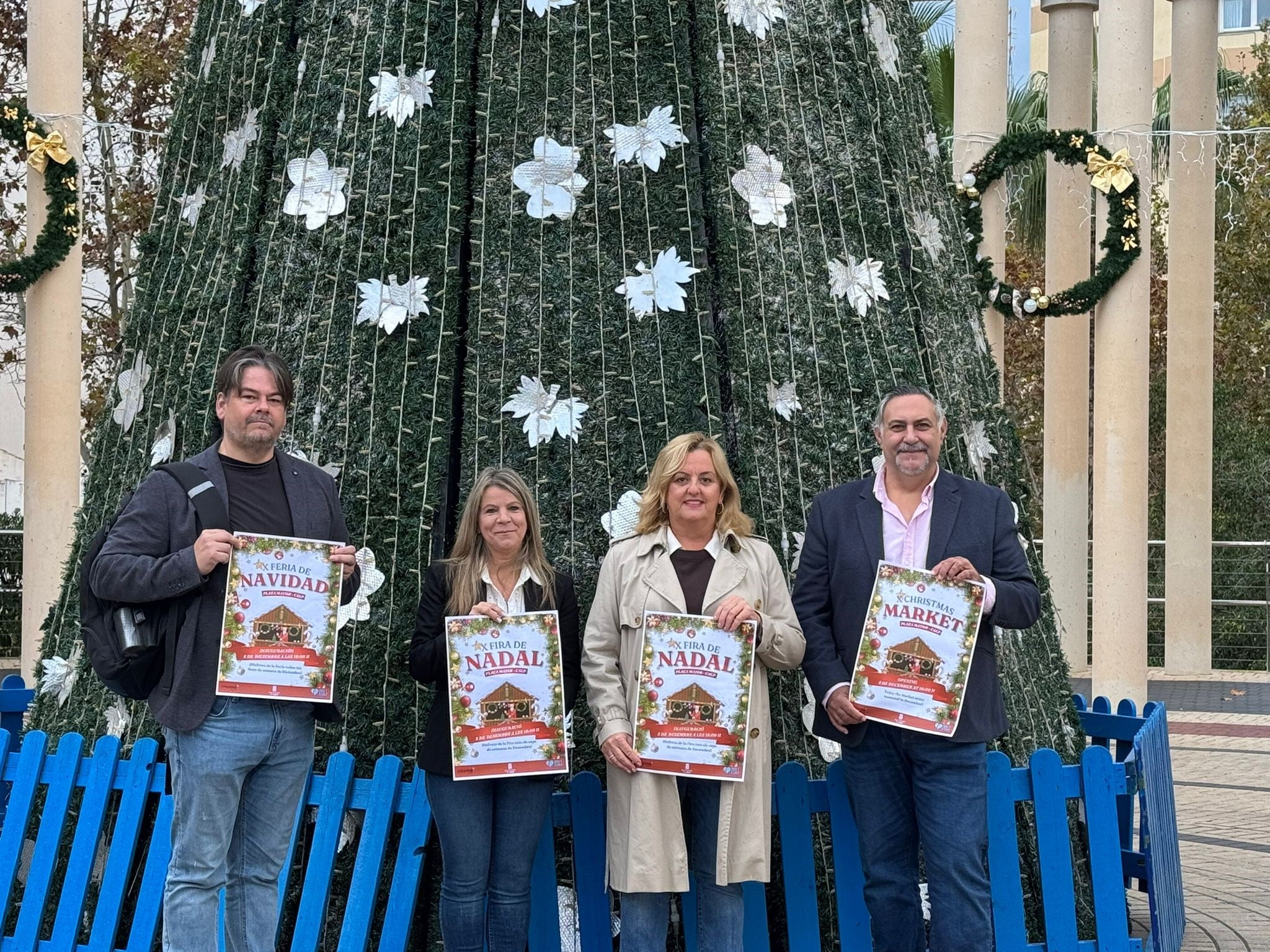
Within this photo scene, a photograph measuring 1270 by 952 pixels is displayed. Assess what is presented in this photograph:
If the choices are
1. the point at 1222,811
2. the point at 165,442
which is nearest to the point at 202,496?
the point at 165,442

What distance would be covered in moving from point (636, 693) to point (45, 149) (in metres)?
7.94

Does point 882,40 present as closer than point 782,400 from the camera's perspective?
No

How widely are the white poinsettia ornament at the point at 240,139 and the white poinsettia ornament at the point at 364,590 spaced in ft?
4.85

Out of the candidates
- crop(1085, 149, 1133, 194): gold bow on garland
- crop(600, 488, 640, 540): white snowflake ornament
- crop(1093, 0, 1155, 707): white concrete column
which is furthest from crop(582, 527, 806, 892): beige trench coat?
crop(1093, 0, 1155, 707): white concrete column

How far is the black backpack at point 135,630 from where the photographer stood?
3818 mm

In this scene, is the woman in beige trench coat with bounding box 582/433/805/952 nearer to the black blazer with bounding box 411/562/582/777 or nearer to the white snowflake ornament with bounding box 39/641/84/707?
A: the black blazer with bounding box 411/562/582/777

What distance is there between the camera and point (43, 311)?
11.6 meters

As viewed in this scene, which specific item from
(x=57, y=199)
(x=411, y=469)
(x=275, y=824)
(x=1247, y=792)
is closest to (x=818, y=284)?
(x=411, y=469)

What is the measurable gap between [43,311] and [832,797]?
884 centimetres

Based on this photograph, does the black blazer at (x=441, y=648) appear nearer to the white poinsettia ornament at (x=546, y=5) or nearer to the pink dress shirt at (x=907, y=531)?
the pink dress shirt at (x=907, y=531)

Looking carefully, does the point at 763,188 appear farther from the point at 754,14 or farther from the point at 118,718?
the point at 118,718

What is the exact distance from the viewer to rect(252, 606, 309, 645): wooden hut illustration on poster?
387 cm

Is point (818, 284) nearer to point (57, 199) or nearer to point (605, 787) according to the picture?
point (605, 787)

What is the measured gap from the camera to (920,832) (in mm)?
4254
